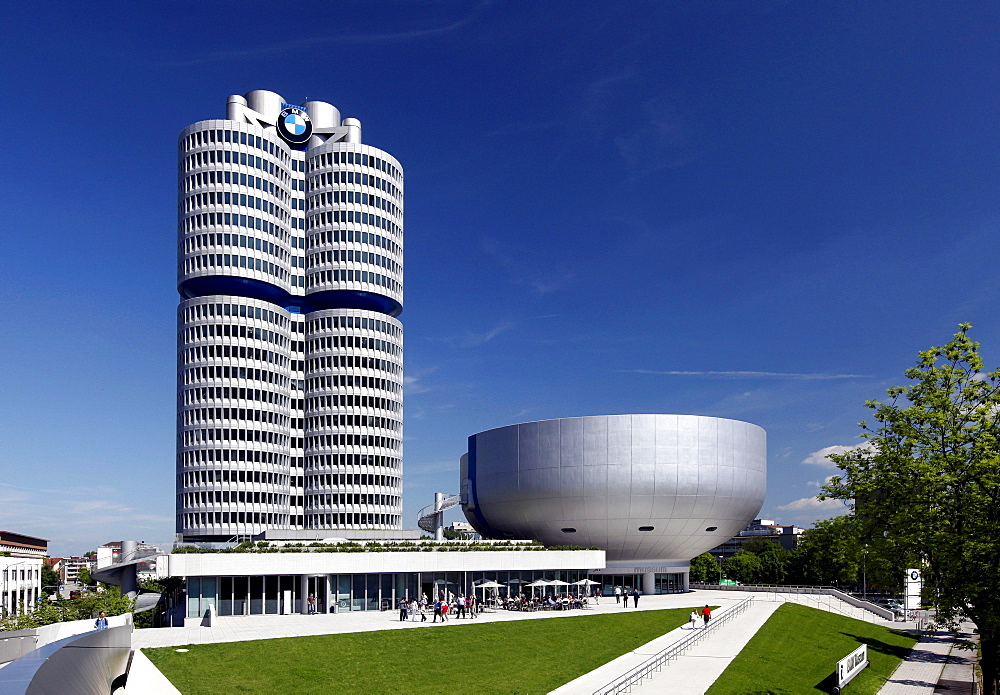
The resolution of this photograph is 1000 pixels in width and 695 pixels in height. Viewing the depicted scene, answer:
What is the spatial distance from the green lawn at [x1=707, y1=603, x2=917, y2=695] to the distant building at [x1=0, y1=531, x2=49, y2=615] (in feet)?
239

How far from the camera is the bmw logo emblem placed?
403 feet

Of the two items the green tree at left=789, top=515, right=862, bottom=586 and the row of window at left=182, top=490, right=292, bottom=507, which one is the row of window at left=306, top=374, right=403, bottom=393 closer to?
the row of window at left=182, top=490, right=292, bottom=507

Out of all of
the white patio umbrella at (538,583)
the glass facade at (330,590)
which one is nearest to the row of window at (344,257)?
the glass facade at (330,590)

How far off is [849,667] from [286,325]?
298 ft

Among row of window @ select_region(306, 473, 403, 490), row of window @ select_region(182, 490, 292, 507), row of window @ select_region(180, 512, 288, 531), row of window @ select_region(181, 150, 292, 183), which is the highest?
row of window @ select_region(181, 150, 292, 183)

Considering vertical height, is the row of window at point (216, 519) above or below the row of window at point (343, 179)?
below

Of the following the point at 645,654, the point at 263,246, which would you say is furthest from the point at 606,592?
the point at 263,246

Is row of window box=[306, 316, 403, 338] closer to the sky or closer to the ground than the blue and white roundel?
closer to the ground

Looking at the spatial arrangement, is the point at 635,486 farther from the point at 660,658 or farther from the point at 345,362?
the point at 345,362

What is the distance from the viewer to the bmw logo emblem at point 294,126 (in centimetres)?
12281

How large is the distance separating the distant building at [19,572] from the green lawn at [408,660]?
58.7 metres

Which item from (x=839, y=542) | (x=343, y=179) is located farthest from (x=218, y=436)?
(x=839, y=542)

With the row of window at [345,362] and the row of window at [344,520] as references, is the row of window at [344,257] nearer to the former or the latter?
the row of window at [345,362]

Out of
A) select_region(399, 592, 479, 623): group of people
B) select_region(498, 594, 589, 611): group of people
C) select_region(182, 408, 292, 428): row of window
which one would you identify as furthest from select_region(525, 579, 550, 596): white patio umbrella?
select_region(182, 408, 292, 428): row of window
